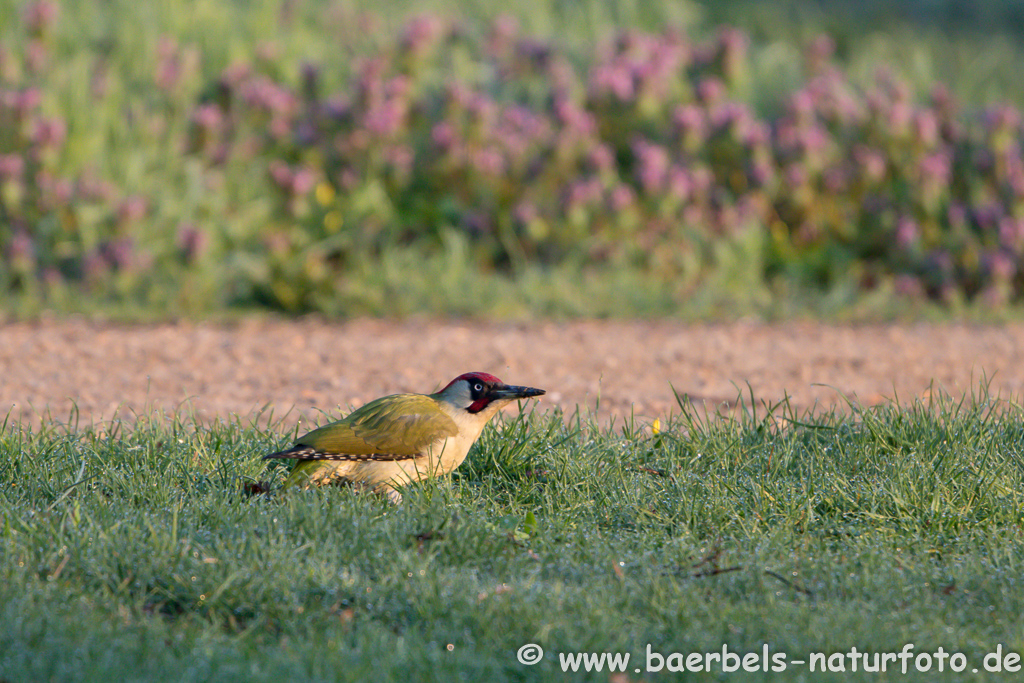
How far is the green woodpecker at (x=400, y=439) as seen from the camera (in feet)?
13.0

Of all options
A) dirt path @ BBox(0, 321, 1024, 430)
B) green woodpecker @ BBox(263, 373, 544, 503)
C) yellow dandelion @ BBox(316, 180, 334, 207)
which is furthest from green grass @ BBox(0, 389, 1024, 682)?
yellow dandelion @ BBox(316, 180, 334, 207)

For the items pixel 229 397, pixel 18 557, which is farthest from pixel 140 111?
pixel 18 557

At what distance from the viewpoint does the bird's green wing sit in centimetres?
395

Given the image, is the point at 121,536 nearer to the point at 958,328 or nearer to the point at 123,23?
the point at 958,328

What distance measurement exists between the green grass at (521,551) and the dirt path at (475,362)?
35.3 inches

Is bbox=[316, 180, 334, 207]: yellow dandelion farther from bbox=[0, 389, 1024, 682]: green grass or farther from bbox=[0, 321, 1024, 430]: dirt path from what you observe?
bbox=[0, 389, 1024, 682]: green grass

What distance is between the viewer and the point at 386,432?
4.00 m

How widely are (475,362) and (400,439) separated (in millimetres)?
2366

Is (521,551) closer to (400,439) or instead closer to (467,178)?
(400,439)

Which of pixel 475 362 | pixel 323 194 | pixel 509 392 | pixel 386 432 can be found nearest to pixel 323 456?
pixel 386 432

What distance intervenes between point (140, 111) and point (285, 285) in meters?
1.88

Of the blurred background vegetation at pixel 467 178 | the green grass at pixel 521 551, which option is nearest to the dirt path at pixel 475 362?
the blurred background vegetation at pixel 467 178

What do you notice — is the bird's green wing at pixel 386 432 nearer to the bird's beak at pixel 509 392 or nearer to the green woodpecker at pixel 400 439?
the green woodpecker at pixel 400 439

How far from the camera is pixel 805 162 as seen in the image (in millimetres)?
8844
